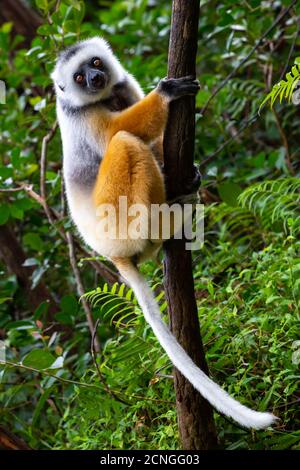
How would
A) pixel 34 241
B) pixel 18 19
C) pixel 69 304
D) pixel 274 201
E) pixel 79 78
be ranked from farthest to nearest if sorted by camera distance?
pixel 18 19 → pixel 34 241 → pixel 69 304 → pixel 274 201 → pixel 79 78

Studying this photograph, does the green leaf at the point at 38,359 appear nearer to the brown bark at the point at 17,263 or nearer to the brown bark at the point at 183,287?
the brown bark at the point at 183,287

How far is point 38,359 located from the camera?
5516 millimetres

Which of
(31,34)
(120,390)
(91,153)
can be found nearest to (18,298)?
(120,390)

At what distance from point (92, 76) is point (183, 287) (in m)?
2.08

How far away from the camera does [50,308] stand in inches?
316

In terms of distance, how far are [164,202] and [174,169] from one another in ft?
1.32

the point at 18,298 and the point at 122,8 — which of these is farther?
the point at 122,8

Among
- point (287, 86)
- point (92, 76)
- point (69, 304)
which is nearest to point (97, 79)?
point (92, 76)

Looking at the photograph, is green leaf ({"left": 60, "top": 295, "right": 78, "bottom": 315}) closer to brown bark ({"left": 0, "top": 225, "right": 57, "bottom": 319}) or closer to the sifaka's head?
brown bark ({"left": 0, "top": 225, "right": 57, "bottom": 319})

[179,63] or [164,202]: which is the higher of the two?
[179,63]

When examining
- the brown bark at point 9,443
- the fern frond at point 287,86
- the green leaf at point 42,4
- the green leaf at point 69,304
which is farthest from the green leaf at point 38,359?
the green leaf at point 42,4

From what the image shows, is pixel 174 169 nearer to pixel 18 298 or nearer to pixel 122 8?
pixel 18 298

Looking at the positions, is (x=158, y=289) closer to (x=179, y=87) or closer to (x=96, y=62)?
(x=96, y=62)

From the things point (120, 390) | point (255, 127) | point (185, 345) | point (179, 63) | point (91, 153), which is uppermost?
point (255, 127)
